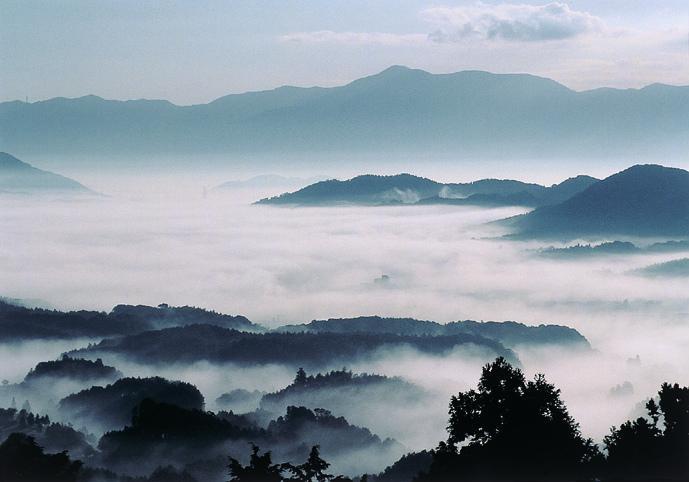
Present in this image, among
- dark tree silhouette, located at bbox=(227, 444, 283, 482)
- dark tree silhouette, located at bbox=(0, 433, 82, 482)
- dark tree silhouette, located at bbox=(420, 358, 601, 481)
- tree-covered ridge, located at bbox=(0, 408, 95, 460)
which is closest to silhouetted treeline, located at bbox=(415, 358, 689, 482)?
dark tree silhouette, located at bbox=(420, 358, 601, 481)

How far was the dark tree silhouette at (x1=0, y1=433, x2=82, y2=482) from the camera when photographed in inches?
1705

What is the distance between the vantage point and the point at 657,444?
42562 mm

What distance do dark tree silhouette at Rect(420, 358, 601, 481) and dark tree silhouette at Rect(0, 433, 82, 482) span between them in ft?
59.8

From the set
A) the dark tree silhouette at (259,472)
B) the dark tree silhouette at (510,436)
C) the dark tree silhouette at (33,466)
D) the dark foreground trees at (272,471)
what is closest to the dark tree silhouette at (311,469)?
the dark foreground trees at (272,471)

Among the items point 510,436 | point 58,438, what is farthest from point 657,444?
point 58,438

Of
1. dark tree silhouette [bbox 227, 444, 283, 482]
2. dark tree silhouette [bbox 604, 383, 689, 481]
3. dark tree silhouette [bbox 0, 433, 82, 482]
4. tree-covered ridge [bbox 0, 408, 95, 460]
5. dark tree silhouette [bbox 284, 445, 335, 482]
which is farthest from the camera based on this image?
tree-covered ridge [bbox 0, 408, 95, 460]

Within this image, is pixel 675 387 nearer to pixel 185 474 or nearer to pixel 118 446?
pixel 185 474

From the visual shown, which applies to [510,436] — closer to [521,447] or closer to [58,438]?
[521,447]

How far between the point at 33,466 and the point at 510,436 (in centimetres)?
2389

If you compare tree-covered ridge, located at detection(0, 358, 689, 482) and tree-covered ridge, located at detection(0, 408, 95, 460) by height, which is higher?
tree-covered ridge, located at detection(0, 358, 689, 482)

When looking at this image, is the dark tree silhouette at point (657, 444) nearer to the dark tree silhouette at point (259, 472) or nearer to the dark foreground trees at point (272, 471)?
the dark foreground trees at point (272, 471)

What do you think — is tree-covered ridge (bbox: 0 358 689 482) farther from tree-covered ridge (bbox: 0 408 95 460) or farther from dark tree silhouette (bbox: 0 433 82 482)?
tree-covered ridge (bbox: 0 408 95 460)

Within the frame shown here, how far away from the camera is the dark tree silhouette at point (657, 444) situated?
40.8 m

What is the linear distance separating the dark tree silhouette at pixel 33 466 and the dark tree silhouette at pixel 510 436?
718 inches
